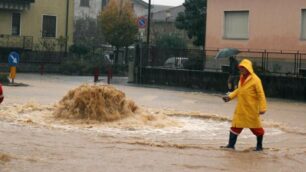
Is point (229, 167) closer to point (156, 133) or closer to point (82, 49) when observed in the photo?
point (156, 133)

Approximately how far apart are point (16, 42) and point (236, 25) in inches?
877

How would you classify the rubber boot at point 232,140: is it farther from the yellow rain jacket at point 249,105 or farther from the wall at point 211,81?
the wall at point 211,81

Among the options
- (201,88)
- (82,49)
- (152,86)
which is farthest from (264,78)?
(82,49)

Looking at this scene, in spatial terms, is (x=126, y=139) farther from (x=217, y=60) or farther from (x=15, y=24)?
(x=15, y=24)

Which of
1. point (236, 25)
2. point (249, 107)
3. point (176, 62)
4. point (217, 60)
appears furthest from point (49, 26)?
point (249, 107)

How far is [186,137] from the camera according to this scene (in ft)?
46.8

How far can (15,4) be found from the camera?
52.6 meters

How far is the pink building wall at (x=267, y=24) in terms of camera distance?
3331 centimetres

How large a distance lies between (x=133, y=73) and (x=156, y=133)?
22.6 metres

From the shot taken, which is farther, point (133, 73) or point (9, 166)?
point (133, 73)

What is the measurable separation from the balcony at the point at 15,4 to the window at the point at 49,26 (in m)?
2.40

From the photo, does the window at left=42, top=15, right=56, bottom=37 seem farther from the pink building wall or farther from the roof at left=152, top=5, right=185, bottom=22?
the roof at left=152, top=5, right=185, bottom=22

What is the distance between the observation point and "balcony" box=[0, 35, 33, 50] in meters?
51.5

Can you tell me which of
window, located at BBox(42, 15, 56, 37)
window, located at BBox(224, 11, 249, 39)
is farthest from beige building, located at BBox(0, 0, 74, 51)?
window, located at BBox(224, 11, 249, 39)
